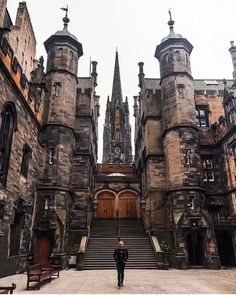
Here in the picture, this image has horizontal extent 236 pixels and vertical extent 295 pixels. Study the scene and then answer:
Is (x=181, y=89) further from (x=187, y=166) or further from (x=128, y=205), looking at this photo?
(x=128, y=205)

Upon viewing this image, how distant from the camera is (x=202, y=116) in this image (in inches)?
879

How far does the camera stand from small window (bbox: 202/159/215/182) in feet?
65.4

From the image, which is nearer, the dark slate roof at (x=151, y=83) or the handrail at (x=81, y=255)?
the handrail at (x=81, y=255)

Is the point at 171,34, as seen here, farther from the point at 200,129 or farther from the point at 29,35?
the point at 29,35

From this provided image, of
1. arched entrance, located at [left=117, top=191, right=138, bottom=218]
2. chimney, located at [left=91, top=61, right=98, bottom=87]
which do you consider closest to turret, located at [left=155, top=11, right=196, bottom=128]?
chimney, located at [left=91, top=61, right=98, bottom=87]

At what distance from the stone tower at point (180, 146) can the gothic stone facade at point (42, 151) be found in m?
6.32

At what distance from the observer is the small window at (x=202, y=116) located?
22.0 metres

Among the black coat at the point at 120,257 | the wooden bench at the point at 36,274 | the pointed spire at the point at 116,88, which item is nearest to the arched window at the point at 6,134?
the wooden bench at the point at 36,274

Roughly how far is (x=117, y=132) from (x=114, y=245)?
138 ft

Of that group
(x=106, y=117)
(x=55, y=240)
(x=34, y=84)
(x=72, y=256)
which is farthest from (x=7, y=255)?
(x=106, y=117)

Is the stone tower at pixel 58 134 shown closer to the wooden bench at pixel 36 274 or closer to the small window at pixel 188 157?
the wooden bench at pixel 36 274

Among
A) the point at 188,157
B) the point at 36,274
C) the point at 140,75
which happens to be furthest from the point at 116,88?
the point at 36,274

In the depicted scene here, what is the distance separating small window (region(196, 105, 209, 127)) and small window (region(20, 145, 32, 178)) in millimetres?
13642

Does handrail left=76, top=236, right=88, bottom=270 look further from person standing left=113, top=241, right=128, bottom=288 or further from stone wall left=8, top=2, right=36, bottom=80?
stone wall left=8, top=2, right=36, bottom=80
